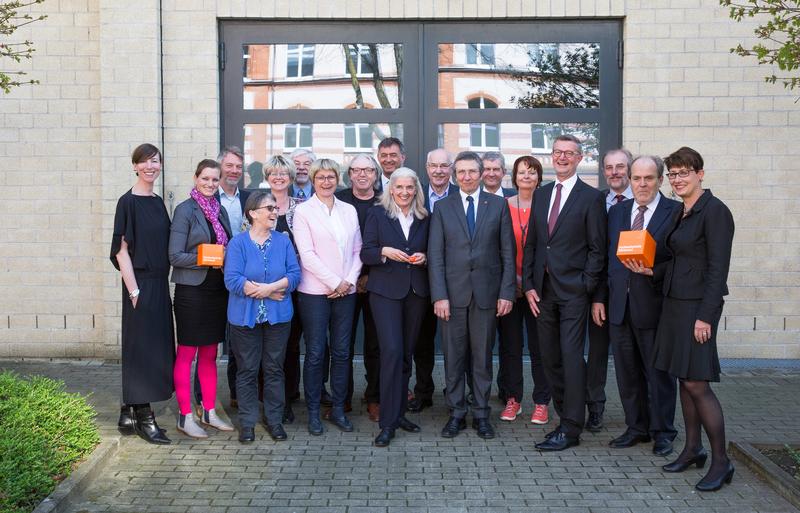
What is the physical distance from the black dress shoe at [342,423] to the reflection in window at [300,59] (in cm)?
396

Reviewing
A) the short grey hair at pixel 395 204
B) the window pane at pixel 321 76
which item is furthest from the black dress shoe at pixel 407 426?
the window pane at pixel 321 76

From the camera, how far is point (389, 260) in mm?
6191

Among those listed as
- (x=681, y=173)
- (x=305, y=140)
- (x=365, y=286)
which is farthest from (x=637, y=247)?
(x=305, y=140)

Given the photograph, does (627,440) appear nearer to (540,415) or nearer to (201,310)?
(540,415)

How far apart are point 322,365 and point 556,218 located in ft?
6.74

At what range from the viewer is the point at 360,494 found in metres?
5.05

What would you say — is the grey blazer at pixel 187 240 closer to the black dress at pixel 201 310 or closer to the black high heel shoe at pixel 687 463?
the black dress at pixel 201 310

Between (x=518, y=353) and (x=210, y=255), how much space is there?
8.38 feet

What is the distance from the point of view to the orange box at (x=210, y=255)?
5824mm

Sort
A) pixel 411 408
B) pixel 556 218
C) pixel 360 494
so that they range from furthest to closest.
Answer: pixel 411 408
pixel 556 218
pixel 360 494

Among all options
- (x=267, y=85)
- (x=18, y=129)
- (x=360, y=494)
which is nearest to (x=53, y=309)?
(x=18, y=129)

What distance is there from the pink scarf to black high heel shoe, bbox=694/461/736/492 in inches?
139

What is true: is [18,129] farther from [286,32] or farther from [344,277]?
[344,277]

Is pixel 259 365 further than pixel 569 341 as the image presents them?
Yes
